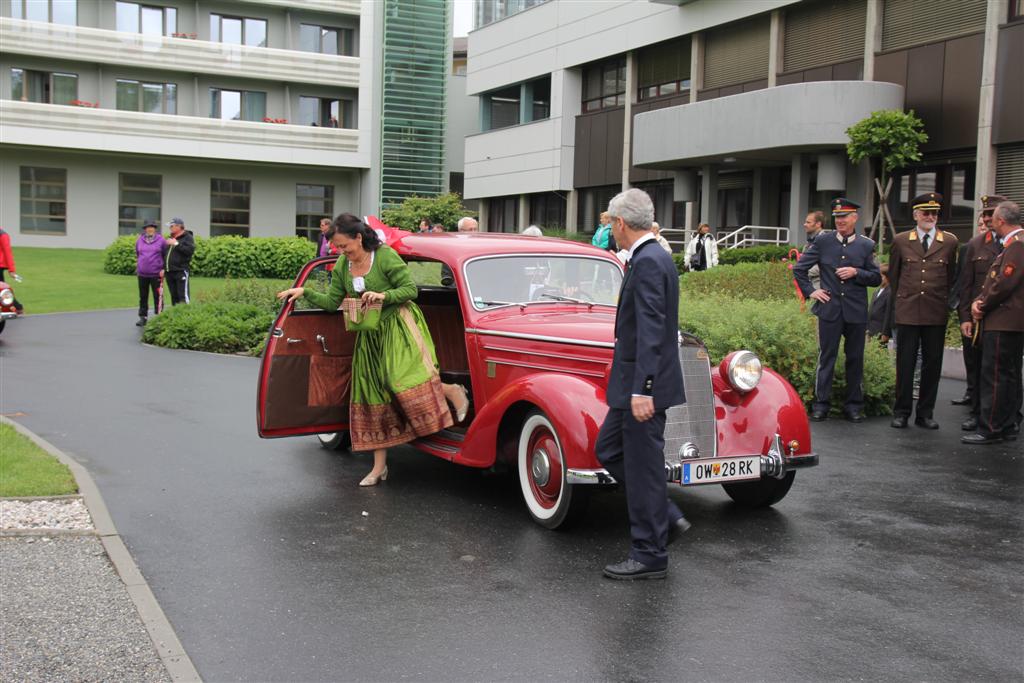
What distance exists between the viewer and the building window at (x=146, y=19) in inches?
1636

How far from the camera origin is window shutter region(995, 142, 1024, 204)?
21.0m

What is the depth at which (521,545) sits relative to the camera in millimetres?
5934

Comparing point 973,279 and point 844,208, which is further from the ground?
point 844,208

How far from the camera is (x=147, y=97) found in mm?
42156

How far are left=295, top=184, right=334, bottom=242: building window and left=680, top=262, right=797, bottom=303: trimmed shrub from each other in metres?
28.1

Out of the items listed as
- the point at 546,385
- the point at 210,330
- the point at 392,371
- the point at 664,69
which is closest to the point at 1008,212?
the point at 546,385

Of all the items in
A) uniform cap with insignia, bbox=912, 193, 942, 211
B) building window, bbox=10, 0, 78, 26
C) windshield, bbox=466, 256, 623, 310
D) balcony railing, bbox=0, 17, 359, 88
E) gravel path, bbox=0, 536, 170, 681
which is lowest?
gravel path, bbox=0, 536, 170, 681

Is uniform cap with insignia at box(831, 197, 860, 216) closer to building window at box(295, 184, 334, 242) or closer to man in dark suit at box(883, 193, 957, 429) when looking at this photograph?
man in dark suit at box(883, 193, 957, 429)

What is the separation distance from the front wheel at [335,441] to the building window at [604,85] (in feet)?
91.3

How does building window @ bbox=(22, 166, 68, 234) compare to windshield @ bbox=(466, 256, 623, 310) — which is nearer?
windshield @ bbox=(466, 256, 623, 310)

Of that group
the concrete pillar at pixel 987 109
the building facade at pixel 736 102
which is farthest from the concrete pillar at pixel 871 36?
the concrete pillar at pixel 987 109

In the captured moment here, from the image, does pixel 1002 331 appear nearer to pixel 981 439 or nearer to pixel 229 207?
pixel 981 439

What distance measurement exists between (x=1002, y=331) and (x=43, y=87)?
40937mm

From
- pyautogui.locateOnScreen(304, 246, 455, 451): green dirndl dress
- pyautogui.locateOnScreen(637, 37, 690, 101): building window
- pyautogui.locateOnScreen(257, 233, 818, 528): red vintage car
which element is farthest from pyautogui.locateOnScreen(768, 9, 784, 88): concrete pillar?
pyautogui.locateOnScreen(304, 246, 455, 451): green dirndl dress
